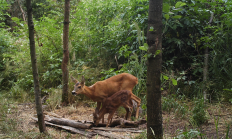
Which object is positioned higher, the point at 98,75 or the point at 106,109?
the point at 98,75

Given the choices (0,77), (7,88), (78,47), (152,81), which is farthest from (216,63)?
(0,77)

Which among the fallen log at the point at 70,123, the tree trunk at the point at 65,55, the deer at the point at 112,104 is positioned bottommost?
the fallen log at the point at 70,123

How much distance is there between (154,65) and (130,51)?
3315 millimetres

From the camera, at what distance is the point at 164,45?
6.19m

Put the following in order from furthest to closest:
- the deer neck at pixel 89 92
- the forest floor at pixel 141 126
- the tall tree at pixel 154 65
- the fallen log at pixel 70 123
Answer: the deer neck at pixel 89 92 → the fallen log at pixel 70 123 → the forest floor at pixel 141 126 → the tall tree at pixel 154 65

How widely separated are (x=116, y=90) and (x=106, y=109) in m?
0.71

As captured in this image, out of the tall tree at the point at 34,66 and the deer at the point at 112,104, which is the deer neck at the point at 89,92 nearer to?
the deer at the point at 112,104

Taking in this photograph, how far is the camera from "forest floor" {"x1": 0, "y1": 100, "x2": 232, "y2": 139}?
3.07 meters

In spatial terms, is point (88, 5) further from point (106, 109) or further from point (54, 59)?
point (106, 109)

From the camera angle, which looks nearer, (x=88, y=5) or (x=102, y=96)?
(x=102, y=96)

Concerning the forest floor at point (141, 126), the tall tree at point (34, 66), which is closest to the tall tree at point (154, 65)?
the forest floor at point (141, 126)

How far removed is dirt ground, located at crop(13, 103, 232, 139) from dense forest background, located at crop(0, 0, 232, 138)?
0.26 m

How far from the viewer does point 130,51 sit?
5.58 meters

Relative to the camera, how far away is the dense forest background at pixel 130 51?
508cm
